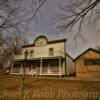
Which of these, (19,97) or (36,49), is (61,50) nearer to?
(36,49)

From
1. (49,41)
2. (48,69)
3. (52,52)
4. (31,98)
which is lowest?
(31,98)

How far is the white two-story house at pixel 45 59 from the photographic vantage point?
79.4ft

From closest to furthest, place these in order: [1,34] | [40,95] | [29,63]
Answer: [40,95] → [1,34] → [29,63]

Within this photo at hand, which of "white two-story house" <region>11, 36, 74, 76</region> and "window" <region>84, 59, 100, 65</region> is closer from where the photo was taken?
"window" <region>84, 59, 100, 65</region>

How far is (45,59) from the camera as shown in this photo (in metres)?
25.7

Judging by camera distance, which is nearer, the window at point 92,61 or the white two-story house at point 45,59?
the window at point 92,61

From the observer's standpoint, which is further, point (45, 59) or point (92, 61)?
point (45, 59)

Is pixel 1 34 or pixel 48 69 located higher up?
pixel 1 34

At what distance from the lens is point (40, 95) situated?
10953mm

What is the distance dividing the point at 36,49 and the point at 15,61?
5.33 metres

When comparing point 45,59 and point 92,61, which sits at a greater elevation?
point 45,59

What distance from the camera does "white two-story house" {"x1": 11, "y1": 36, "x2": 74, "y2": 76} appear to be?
24188mm

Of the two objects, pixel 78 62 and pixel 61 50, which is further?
pixel 61 50

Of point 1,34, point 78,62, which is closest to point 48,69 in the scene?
point 78,62
